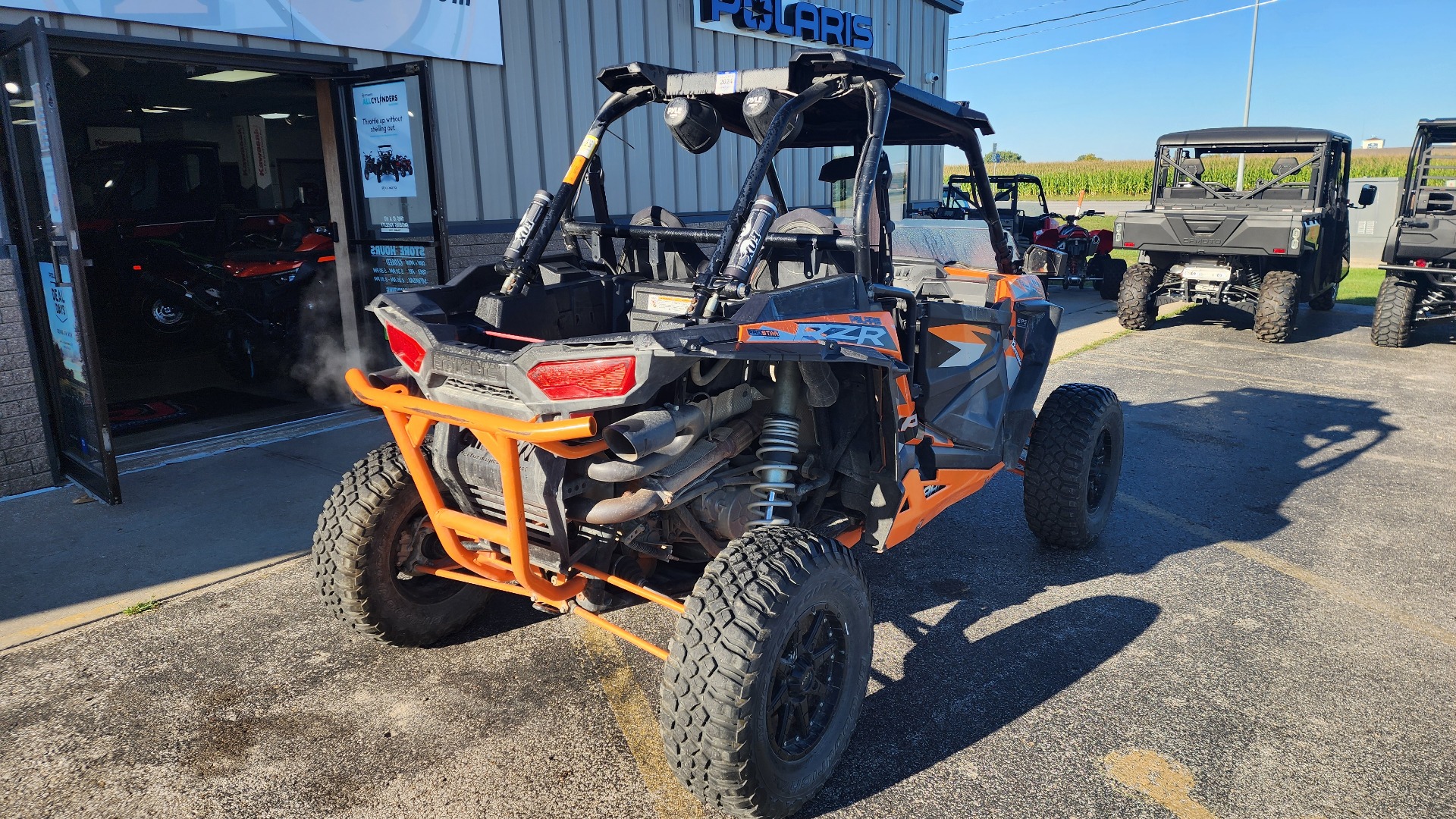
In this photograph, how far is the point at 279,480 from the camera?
5.75m

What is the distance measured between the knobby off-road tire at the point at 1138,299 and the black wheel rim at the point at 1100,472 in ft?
24.8

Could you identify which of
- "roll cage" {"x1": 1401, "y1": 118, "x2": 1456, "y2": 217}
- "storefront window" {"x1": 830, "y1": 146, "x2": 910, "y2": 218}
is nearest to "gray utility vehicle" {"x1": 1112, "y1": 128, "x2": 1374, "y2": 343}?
"roll cage" {"x1": 1401, "y1": 118, "x2": 1456, "y2": 217}

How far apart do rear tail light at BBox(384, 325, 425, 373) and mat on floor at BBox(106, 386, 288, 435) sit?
508cm

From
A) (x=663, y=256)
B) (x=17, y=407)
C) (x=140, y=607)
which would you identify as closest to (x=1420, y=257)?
(x=663, y=256)

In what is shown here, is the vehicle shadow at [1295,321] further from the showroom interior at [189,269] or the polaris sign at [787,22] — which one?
the showroom interior at [189,269]

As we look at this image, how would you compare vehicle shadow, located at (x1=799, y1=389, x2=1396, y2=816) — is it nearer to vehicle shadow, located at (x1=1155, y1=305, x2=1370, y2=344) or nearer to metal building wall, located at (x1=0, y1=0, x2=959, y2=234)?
vehicle shadow, located at (x1=1155, y1=305, x2=1370, y2=344)

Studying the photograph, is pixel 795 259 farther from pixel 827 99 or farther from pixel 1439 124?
pixel 1439 124

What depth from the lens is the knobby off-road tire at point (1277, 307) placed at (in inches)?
417

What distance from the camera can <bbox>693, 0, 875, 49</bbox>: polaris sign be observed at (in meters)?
10.3

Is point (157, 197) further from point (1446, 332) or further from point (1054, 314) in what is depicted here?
point (1446, 332)

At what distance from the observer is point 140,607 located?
4098mm

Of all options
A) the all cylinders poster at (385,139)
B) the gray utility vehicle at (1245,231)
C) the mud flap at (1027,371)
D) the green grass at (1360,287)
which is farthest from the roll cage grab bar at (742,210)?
the green grass at (1360,287)

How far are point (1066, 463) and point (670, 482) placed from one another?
7.99 feet

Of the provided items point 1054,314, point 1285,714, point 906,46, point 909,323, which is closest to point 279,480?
point 909,323
